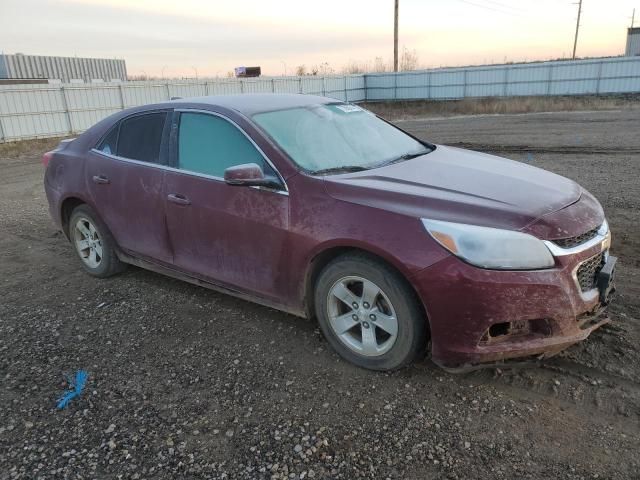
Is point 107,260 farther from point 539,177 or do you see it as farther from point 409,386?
point 539,177

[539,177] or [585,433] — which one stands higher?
[539,177]

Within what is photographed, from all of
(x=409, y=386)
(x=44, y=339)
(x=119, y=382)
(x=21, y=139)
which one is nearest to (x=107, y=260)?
(x=44, y=339)

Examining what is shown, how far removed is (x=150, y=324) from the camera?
407 centimetres

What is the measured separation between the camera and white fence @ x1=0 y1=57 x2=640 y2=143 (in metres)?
20.2

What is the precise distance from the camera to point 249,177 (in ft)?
10.8

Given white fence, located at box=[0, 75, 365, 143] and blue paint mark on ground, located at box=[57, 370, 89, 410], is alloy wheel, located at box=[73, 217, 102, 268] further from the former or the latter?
A: white fence, located at box=[0, 75, 365, 143]

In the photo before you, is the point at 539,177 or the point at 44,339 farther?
the point at 44,339

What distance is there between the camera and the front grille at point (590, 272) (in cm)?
287

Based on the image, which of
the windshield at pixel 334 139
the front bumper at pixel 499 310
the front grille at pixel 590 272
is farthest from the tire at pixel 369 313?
the front grille at pixel 590 272

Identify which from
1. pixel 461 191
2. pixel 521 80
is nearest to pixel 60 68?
pixel 521 80

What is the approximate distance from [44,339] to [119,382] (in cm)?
102

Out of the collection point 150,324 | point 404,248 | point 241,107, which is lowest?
point 150,324

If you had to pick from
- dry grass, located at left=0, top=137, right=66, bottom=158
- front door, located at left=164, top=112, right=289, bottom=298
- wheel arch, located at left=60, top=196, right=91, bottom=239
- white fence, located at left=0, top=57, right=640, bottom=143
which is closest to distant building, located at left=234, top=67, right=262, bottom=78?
white fence, located at left=0, top=57, right=640, bottom=143

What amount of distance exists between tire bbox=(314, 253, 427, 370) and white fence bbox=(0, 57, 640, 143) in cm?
2044
